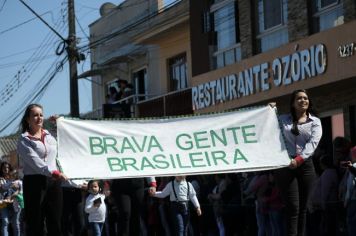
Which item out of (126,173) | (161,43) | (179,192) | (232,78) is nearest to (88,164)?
(126,173)

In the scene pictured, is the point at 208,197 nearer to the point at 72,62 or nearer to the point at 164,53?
the point at 72,62

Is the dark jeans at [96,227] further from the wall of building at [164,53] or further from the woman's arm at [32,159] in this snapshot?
the wall of building at [164,53]

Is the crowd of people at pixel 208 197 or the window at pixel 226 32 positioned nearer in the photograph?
the crowd of people at pixel 208 197

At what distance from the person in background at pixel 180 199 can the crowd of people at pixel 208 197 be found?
2 cm

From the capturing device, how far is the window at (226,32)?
81.2 feet

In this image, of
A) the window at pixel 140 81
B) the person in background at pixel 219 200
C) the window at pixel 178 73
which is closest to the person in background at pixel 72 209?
the person in background at pixel 219 200

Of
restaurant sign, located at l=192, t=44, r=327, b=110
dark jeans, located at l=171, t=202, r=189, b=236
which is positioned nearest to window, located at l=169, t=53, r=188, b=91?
restaurant sign, located at l=192, t=44, r=327, b=110

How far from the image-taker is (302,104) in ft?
33.0

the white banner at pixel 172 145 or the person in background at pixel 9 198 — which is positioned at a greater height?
the white banner at pixel 172 145

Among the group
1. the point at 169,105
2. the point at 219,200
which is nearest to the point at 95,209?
the point at 219,200

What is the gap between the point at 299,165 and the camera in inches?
393

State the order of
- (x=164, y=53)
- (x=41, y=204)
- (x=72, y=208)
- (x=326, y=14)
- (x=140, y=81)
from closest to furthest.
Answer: (x=41, y=204), (x=72, y=208), (x=326, y=14), (x=164, y=53), (x=140, y=81)

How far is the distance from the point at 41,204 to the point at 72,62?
1849 centimetres

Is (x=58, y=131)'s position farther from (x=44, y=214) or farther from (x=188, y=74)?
(x=188, y=74)
